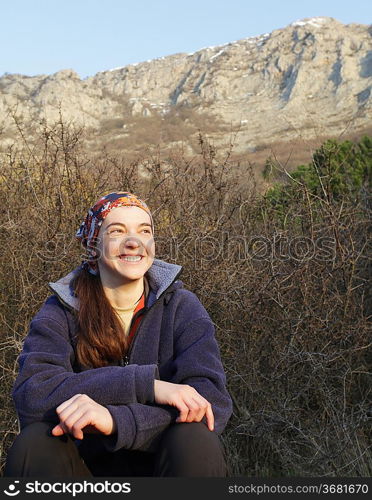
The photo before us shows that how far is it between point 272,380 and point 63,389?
1.49 m

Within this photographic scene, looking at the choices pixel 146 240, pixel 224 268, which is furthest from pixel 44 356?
pixel 224 268

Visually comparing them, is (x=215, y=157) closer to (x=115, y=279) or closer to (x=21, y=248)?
(x=21, y=248)

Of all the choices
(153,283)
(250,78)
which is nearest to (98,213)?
(153,283)

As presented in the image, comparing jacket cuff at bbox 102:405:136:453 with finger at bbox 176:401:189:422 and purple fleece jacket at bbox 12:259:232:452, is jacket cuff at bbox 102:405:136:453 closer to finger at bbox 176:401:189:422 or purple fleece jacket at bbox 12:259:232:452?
purple fleece jacket at bbox 12:259:232:452

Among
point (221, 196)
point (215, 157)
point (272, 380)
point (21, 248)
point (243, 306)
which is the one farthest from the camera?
point (215, 157)

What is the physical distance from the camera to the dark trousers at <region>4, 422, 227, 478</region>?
1.63 meters

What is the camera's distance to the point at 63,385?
69.7 inches

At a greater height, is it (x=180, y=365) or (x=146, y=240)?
(x=146, y=240)

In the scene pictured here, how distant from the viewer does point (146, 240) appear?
2.06 m

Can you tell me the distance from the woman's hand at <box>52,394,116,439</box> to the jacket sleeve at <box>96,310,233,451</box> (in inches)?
1.2

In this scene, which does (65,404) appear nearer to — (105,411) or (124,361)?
(105,411)

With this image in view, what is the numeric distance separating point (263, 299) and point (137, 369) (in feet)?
4.96

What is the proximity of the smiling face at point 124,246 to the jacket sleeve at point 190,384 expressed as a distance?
27 cm

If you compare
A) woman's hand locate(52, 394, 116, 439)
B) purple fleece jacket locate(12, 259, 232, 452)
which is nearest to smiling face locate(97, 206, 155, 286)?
purple fleece jacket locate(12, 259, 232, 452)
